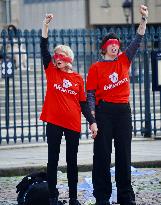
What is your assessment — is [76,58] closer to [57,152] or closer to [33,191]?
[57,152]

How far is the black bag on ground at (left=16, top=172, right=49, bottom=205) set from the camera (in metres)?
8.39

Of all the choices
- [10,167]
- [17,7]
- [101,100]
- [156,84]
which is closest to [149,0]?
[17,7]

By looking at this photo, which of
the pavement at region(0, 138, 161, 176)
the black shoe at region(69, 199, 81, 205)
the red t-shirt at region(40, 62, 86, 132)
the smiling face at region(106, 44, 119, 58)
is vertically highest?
the smiling face at region(106, 44, 119, 58)

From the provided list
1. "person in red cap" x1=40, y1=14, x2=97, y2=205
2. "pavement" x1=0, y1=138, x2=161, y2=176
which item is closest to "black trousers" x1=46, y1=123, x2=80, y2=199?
"person in red cap" x1=40, y1=14, x2=97, y2=205

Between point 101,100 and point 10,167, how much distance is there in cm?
328

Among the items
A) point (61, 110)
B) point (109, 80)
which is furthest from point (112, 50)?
point (61, 110)

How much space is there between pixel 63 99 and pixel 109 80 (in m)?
0.53

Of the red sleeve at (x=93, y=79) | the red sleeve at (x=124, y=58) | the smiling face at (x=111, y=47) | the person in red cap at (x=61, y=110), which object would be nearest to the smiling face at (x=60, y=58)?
the person in red cap at (x=61, y=110)

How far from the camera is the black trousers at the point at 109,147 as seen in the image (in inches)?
332

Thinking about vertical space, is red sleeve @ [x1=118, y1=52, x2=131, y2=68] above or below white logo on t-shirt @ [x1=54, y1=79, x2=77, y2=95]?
above

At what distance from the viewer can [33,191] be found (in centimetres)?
840

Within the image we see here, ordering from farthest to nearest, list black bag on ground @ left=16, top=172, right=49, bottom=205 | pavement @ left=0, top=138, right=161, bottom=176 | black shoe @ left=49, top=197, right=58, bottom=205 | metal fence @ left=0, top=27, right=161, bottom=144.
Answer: metal fence @ left=0, top=27, right=161, bottom=144 < pavement @ left=0, top=138, right=161, bottom=176 < black shoe @ left=49, top=197, right=58, bottom=205 < black bag on ground @ left=16, top=172, right=49, bottom=205

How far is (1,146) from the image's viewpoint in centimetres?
1427

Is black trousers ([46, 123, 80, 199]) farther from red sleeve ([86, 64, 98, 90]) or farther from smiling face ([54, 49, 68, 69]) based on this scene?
smiling face ([54, 49, 68, 69])
